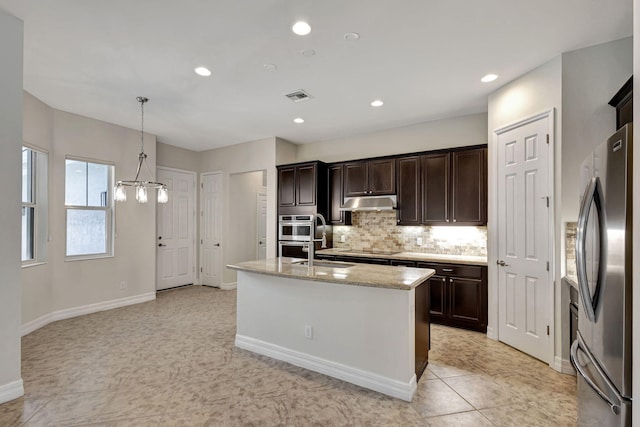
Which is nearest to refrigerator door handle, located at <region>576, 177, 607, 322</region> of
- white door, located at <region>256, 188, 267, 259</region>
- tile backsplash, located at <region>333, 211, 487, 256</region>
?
tile backsplash, located at <region>333, 211, 487, 256</region>

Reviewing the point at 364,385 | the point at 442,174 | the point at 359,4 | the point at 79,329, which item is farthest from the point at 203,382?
the point at 442,174

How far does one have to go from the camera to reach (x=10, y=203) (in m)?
2.38

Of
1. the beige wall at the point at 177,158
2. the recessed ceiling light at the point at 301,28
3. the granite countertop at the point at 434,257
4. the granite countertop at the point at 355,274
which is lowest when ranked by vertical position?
the granite countertop at the point at 434,257

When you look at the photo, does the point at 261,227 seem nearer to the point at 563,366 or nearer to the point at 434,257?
the point at 434,257

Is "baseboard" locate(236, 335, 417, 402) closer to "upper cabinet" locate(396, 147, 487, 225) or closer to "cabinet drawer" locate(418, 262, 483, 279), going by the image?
"cabinet drawer" locate(418, 262, 483, 279)

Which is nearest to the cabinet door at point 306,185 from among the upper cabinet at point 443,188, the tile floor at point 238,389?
the upper cabinet at point 443,188

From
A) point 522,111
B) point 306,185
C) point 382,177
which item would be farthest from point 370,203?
point 522,111

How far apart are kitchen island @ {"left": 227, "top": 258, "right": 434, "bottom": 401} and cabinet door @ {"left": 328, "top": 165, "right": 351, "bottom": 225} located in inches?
80.7

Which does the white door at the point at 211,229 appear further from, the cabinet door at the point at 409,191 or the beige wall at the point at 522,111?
the beige wall at the point at 522,111

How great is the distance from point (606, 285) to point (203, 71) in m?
3.53

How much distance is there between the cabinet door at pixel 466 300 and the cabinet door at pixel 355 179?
6.36 feet

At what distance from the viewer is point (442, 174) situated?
14.2ft

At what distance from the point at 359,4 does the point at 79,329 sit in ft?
15.7

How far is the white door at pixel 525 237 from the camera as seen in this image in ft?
9.81
